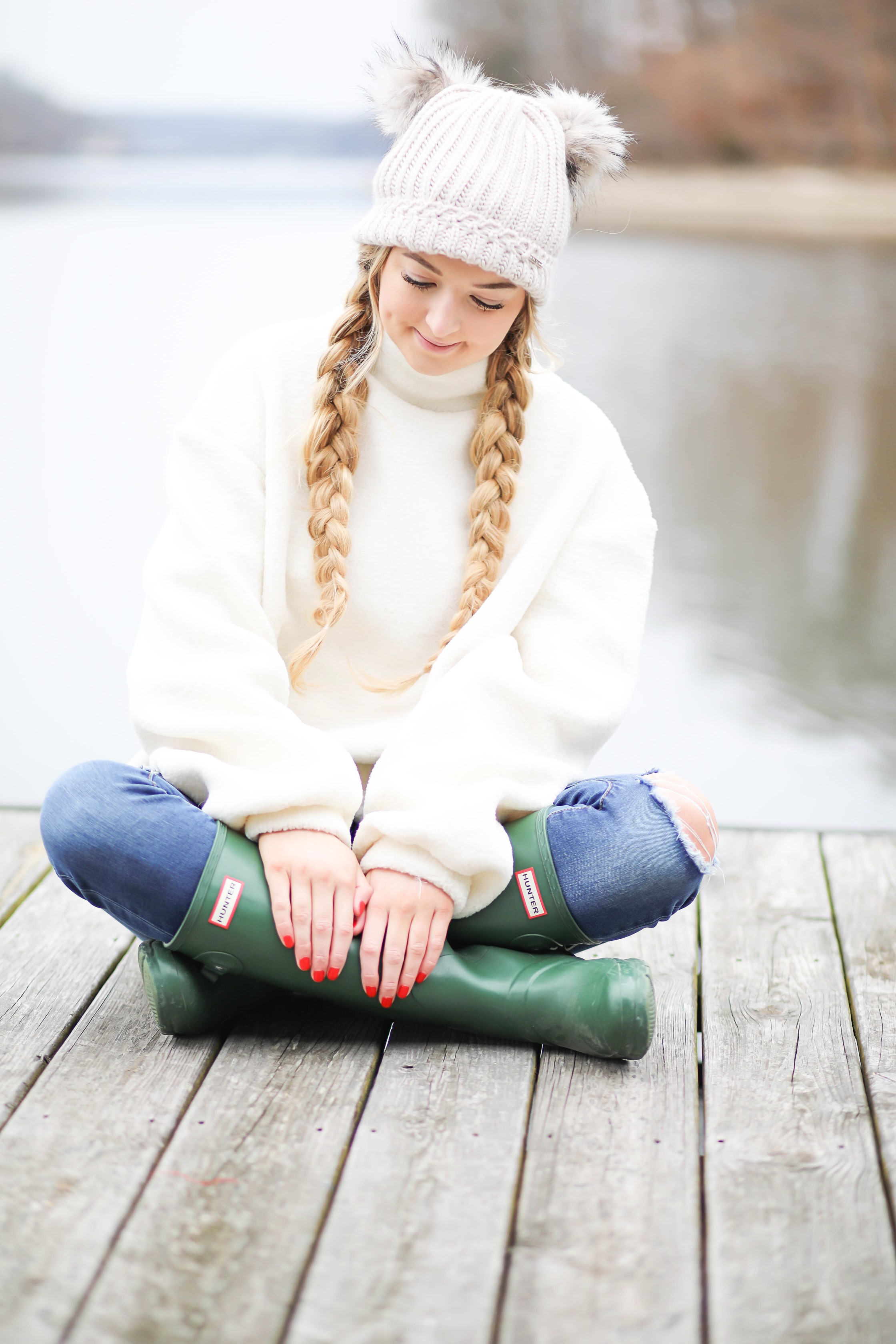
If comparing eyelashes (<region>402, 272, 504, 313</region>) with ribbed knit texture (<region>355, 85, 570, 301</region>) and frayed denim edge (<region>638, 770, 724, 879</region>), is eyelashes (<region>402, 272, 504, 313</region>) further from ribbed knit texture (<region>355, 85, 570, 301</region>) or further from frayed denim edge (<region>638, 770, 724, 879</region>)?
frayed denim edge (<region>638, 770, 724, 879</region>)

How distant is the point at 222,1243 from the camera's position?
87cm

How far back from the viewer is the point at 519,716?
1.21 metres

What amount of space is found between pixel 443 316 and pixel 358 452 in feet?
0.55

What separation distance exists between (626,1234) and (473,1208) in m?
0.11

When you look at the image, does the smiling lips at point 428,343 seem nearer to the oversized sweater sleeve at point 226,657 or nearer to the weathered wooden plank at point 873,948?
the oversized sweater sleeve at point 226,657

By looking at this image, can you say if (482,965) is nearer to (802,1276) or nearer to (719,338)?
(802,1276)

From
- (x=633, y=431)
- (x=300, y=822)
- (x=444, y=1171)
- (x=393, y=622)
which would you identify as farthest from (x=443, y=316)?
(x=633, y=431)

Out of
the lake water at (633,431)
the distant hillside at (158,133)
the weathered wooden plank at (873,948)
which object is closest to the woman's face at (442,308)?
the weathered wooden plank at (873,948)

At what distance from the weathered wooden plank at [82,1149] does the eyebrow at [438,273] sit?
2.39 ft

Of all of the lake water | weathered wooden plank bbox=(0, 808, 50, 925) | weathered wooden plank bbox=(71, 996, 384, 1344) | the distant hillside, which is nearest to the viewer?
weathered wooden plank bbox=(71, 996, 384, 1344)

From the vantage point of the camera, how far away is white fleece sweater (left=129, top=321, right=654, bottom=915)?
3.74 feet

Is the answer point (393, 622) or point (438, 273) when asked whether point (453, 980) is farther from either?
point (438, 273)

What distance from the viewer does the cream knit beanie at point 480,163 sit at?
1.14m

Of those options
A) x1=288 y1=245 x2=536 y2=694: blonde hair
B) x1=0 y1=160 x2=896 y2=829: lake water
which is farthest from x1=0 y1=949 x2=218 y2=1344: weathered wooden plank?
x1=0 y1=160 x2=896 y2=829: lake water
